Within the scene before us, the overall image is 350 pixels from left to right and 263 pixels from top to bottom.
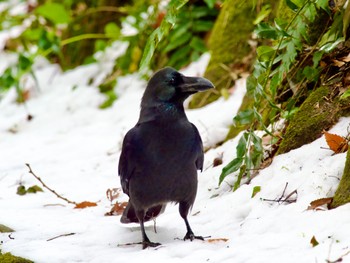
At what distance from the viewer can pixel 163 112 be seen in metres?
3.99

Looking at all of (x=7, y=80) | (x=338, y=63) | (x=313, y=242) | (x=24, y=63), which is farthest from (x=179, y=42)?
(x=313, y=242)

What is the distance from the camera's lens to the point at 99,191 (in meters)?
5.40

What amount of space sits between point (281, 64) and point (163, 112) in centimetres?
76

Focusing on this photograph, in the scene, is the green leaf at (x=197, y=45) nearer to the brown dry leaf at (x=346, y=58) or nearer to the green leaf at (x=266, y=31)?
the brown dry leaf at (x=346, y=58)

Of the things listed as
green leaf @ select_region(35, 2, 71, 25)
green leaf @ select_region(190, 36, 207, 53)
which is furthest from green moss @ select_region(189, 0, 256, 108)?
green leaf @ select_region(35, 2, 71, 25)

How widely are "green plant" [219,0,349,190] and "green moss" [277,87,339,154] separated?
0.10m

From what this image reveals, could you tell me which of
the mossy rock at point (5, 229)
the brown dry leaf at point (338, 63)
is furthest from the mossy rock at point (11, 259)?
the brown dry leaf at point (338, 63)

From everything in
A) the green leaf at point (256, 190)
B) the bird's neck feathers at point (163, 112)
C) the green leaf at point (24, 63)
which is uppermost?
the green leaf at point (24, 63)

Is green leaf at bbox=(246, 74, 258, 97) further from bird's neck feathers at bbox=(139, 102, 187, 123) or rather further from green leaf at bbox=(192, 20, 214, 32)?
green leaf at bbox=(192, 20, 214, 32)

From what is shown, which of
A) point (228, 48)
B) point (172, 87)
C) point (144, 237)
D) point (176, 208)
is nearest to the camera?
point (144, 237)

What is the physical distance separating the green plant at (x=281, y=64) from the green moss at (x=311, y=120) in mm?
96

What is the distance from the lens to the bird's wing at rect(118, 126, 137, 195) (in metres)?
3.99

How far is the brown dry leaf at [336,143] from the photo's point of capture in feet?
12.8

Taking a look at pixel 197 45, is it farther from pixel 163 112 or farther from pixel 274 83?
pixel 163 112
